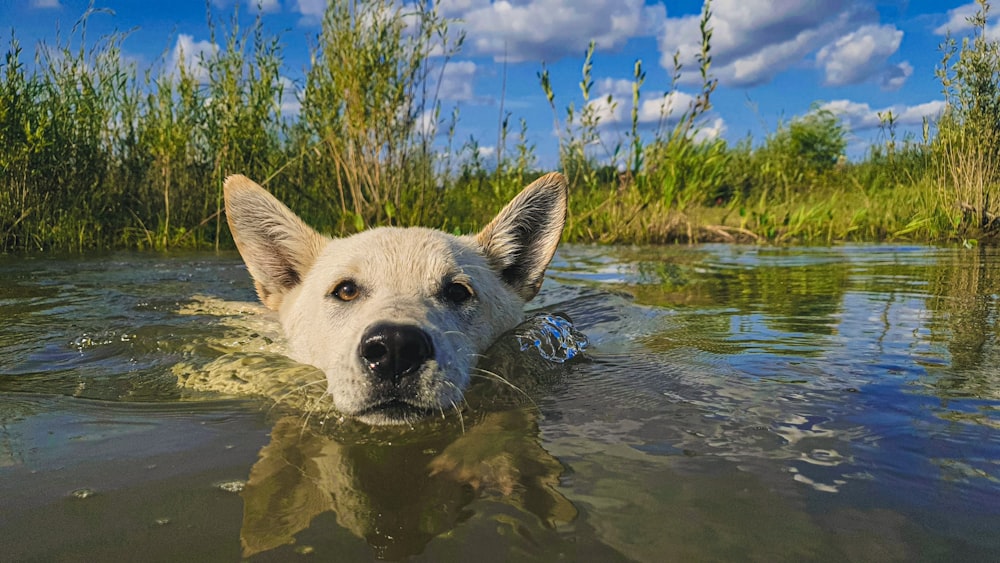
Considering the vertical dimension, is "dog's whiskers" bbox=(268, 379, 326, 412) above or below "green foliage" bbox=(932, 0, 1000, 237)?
below

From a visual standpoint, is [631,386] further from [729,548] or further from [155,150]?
[155,150]

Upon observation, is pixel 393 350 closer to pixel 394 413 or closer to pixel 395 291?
pixel 394 413

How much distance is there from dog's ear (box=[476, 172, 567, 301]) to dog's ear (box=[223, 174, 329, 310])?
1.10m

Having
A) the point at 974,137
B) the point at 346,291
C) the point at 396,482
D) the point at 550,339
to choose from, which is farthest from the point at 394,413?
the point at 974,137

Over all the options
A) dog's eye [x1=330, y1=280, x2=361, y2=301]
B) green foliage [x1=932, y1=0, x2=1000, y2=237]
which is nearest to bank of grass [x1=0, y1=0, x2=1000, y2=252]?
green foliage [x1=932, y1=0, x2=1000, y2=237]

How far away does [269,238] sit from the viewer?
4133 millimetres

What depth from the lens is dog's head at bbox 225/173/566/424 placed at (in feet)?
7.91

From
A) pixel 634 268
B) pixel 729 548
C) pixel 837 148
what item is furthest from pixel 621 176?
pixel 837 148

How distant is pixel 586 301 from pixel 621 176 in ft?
18.6

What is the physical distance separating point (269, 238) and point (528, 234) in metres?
1.65

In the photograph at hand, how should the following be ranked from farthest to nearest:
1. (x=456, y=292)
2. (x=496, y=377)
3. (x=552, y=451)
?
(x=456, y=292) → (x=496, y=377) → (x=552, y=451)

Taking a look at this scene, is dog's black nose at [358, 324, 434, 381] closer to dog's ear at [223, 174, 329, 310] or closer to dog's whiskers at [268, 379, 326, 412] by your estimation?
dog's whiskers at [268, 379, 326, 412]

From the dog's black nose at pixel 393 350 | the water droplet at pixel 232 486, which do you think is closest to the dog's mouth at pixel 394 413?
the dog's black nose at pixel 393 350

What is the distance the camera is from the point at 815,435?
2.17 meters
